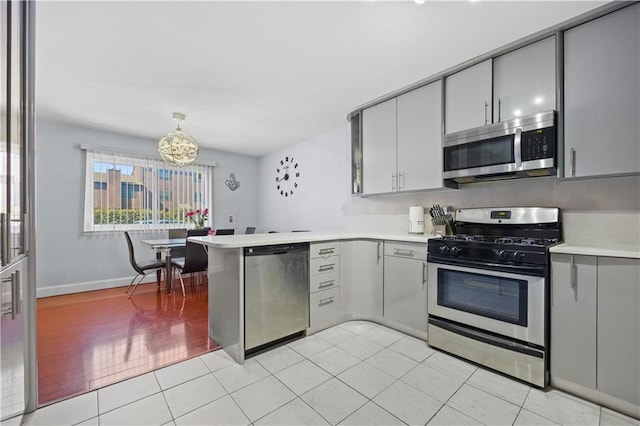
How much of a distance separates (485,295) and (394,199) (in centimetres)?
150

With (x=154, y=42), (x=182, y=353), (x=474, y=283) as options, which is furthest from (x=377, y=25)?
(x=182, y=353)

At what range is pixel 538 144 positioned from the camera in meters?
1.95

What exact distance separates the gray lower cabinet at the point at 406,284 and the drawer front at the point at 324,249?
0.48 meters

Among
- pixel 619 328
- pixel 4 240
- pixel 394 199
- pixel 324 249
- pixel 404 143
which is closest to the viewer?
pixel 4 240

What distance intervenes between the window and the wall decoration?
424mm

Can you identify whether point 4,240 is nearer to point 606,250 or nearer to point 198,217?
point 606,250

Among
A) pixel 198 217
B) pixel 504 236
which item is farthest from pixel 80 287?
pixel 504 236

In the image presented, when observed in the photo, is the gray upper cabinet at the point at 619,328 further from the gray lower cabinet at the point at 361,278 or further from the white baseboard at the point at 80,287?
the white baseboard at the point at 80,287

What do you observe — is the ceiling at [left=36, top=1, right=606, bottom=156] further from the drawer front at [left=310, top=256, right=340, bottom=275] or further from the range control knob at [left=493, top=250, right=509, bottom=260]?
the drawer front at [left=310, top=256, right=340, bottom=275]

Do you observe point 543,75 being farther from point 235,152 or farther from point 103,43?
point 235,152

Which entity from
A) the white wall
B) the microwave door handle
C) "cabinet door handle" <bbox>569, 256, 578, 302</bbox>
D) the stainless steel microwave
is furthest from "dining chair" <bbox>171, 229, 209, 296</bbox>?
"cabinet door handle" <bbox>569, 256, 578, 302</bbox>

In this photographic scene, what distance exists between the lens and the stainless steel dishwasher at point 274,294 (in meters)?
2.12

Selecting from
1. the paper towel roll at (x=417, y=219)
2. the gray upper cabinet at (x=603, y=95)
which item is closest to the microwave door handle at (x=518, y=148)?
the gray upper cabinet at (x=603, y=95)

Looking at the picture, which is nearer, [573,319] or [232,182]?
[573,319]
